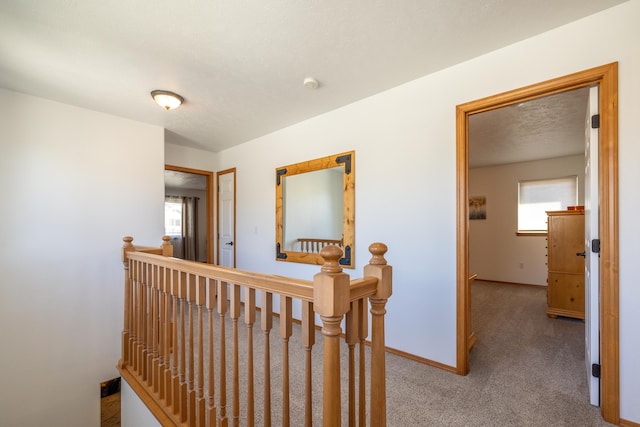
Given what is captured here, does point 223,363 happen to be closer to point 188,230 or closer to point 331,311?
point 331,311

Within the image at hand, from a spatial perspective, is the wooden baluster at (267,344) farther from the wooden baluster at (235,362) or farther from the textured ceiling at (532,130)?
the textured ceiling at (532,130)

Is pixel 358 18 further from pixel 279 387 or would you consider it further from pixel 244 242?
pixel 244 242

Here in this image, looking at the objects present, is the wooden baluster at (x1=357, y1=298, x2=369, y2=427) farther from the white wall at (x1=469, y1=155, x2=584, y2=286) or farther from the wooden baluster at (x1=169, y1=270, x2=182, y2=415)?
the white wall at (x1=469, y1=155, x2=584, y2=286)

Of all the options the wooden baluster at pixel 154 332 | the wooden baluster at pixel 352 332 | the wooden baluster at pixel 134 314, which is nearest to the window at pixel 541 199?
the wooden baluster at pixel 352 332

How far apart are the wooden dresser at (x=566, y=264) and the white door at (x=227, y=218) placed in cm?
434

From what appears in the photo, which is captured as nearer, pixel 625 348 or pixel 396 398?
pixel 625 348

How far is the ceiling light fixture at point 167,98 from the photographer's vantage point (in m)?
2.59

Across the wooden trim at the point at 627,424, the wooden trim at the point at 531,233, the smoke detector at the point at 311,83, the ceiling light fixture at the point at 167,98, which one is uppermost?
the smoke detector at the point at 311,83

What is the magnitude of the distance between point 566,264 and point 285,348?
4035mm

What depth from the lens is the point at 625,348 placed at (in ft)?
5.23

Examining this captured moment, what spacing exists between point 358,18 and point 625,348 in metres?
2.45

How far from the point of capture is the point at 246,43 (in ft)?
6.34

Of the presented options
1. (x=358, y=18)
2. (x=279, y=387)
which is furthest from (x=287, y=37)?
(x=279, y=387)

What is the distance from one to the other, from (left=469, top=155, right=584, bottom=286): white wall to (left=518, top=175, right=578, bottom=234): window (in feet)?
0.29
